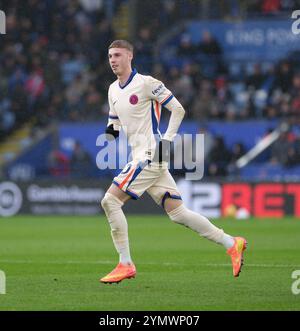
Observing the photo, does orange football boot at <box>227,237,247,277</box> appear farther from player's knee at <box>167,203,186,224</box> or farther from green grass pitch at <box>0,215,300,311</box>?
player's knee at <box>167,203,186,224</box>

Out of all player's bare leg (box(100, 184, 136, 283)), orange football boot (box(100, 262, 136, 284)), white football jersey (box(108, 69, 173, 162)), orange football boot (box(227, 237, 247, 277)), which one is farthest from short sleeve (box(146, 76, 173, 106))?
orange football boot (box(100, 262, 136, 284))

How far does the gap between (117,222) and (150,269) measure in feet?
5.79

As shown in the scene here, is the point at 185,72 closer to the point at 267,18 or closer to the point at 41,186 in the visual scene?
the point at 267,18

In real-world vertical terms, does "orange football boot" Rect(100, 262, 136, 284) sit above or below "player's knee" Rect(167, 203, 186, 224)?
below

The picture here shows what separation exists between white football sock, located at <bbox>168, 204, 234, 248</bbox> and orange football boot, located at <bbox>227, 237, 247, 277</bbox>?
0.21ft

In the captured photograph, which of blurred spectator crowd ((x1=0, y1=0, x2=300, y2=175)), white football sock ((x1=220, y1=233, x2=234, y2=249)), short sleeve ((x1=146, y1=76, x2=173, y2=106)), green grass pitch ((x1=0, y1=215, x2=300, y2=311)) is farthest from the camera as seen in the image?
blurred spectator crowd ((x1=0, y1=0, x2=300, y2=175))

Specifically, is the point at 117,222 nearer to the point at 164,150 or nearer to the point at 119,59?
the point at 164,150

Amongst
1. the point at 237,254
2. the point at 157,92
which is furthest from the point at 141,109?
the point at 237,254

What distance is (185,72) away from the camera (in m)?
26.2

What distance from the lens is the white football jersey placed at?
401 inches

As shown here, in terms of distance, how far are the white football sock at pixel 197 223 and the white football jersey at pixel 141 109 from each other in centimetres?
65

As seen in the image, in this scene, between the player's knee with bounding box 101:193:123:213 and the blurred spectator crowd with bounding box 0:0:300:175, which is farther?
the blurred spectator crowd with bounding box 0:0:300:175

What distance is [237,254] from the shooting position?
33.3 feet
